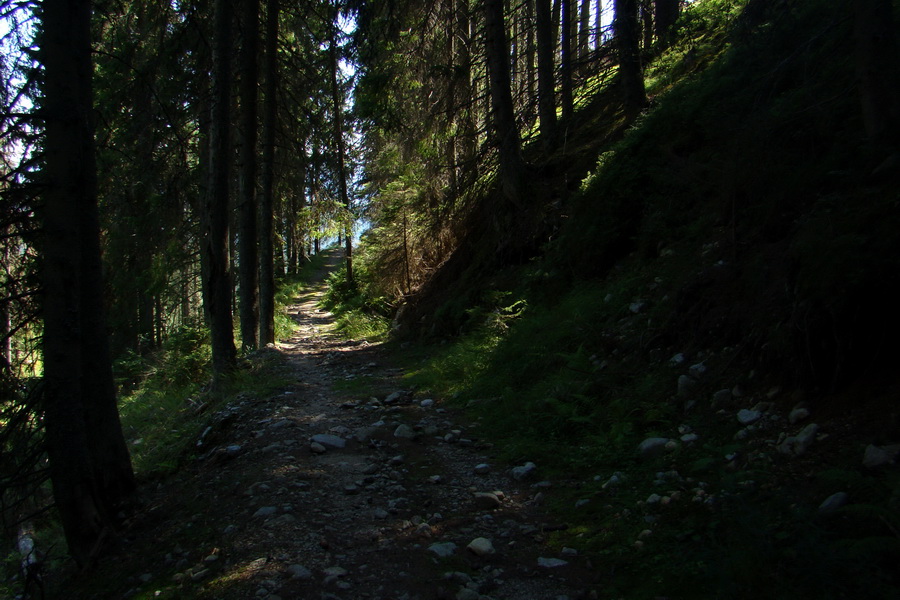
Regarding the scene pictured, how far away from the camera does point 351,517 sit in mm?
4266

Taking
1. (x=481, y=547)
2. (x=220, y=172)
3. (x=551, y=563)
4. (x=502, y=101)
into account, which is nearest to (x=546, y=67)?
(x=502, y=101)

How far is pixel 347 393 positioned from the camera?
8.66 m

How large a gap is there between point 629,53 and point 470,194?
164 inches

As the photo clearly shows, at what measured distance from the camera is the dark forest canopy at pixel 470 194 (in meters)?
4.51

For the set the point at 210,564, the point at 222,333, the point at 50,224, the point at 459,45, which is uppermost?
the point at 459,45

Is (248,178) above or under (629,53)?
under

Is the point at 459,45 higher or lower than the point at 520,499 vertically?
higher

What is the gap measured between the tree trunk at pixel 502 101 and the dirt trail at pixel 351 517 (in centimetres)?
562

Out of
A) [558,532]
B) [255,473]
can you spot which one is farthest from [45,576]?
[558,532]

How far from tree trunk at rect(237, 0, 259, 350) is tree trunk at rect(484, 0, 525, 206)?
5.07 m

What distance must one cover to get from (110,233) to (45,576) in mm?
14161

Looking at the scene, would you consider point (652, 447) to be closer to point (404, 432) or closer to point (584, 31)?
point (404, 432)

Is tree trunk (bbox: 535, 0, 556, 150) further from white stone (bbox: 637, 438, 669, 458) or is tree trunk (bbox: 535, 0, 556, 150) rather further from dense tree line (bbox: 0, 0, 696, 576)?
white stone (bbox: 637, 438, 669, 458)

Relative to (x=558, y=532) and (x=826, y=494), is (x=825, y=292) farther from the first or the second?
(x=558, y=532)
